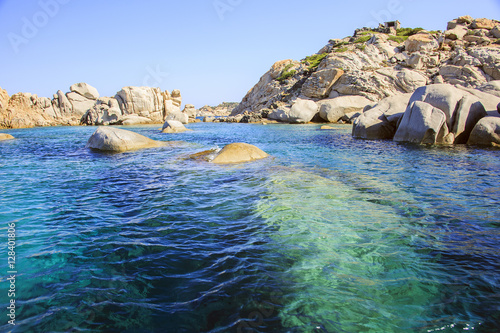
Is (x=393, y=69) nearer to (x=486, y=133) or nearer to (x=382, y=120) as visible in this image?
(x=382, y=120)

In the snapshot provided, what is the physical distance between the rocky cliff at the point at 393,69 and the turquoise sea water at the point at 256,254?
35829 millimetres

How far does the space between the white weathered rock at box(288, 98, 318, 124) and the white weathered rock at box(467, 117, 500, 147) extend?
30.2m

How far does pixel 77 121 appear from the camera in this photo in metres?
55.7

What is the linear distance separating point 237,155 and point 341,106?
115 feet

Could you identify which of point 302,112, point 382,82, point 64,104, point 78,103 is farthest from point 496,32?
point 64,104

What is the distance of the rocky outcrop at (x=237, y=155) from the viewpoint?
39.8ft

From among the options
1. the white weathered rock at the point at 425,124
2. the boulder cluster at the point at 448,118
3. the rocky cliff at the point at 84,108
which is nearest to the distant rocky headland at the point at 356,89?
the rocky cliff at the point at 84,108

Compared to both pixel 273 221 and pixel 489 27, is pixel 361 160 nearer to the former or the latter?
pixel 273 221

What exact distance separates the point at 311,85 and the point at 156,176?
47.0m

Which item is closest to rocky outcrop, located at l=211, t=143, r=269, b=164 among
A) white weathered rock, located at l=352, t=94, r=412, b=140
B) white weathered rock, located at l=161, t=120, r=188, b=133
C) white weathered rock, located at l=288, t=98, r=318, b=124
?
white weathered rock, located at l=352, t=94, r=412, b=140

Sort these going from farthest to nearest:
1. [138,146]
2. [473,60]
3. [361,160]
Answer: [473,60]
[138,146]
[361,160]

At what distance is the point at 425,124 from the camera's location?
1661cm

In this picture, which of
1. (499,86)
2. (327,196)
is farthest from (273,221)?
(499,86)

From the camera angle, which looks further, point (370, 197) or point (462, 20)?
point (462, 20)
